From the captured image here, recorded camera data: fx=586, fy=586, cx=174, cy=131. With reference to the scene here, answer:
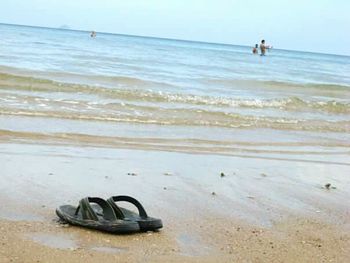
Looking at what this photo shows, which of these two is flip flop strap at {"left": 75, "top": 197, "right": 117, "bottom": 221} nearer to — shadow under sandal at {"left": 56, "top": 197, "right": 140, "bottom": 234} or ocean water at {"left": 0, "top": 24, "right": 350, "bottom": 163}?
shadow under sandal at {"left": 56, "top": 197, "right": 140, "bottom": 234}

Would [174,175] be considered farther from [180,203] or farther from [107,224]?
[107,224]

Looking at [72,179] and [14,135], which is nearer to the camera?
[72,179]

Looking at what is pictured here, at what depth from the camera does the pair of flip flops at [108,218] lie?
3.86 m

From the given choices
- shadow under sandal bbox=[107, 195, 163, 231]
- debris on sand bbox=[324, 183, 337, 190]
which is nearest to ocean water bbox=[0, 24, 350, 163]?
debris on sand bbox=[324, 183, 337, 190]

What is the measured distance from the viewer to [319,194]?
5.60 metres

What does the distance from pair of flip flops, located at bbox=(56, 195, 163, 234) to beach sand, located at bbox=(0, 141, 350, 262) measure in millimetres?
54

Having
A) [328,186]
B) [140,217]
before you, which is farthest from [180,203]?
[328,186]

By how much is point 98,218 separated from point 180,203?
3.41 feet

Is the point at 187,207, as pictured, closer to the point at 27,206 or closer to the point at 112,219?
the point at 112,219

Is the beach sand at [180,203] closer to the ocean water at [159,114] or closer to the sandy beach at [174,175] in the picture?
the sandy beach at [174,175]

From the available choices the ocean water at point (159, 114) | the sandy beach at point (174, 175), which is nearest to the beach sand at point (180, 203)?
the sandy beach at point (174, 175)

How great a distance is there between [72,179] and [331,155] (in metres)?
4.35

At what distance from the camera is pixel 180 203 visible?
15.8 feet

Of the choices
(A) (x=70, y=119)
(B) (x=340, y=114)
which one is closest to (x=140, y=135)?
(A) (x=70, y=119)
